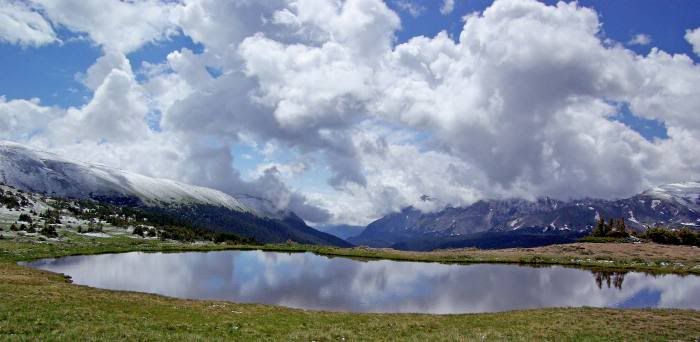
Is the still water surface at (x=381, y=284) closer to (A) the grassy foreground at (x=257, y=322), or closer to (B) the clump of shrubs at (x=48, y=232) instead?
(A) the grassy foreground at (x=257, y=322)

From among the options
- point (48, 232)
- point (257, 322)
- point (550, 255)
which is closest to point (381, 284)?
point (257, 322)

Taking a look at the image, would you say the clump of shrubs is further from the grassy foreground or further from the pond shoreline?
the grassy foreground

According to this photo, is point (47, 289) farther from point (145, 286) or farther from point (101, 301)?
point (145, 286)

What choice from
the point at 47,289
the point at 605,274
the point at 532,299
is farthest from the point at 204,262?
the point at 605,274

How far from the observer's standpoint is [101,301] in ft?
143

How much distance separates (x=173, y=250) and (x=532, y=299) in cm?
9306

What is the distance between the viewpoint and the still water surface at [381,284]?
177ft

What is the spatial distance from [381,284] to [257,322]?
32526mm

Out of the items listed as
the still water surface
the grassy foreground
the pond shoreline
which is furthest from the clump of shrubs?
the grassy foreground

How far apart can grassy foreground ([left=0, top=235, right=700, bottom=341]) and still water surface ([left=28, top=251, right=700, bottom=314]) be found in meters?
6.92

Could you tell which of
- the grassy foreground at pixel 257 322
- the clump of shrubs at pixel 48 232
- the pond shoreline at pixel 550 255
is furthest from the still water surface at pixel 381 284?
the clump of shrubs at pixel 48 232

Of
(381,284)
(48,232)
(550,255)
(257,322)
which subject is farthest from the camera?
(48,232)

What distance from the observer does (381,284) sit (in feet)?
224

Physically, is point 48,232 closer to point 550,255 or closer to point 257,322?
point 257,322
